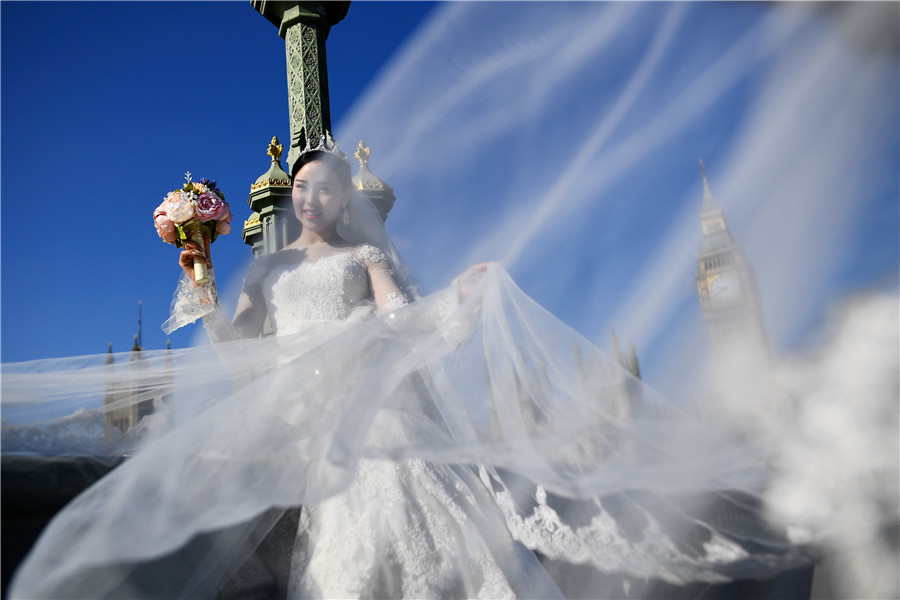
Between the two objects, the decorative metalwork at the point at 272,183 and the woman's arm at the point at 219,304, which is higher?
the decorative metalwork at the point at 272,183

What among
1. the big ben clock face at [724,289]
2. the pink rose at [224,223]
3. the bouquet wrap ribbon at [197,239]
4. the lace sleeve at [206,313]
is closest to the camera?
the big ben clock face at [724,289]

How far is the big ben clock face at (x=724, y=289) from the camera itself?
267 cm

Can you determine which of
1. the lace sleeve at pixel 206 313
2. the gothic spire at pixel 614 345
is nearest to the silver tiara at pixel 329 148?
the lace sleeve at pixel 206 313

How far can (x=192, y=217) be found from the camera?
12.0ft

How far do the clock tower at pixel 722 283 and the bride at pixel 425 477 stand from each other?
0.51 meters

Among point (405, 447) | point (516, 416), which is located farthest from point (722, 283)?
point (405, 447)

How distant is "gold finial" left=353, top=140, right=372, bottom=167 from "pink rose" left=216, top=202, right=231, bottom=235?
35.2 inches

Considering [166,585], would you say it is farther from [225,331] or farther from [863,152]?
[863,152]

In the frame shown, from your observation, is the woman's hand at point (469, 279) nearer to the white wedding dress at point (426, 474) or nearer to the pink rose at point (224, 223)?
the white wedding dress at point (426, 474)

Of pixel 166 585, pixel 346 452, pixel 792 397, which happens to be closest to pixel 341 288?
pixel 346 452

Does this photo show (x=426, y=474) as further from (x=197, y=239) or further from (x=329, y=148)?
(x=329, y=148)

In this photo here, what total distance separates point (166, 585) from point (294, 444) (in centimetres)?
63

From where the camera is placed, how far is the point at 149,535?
1.89 meters

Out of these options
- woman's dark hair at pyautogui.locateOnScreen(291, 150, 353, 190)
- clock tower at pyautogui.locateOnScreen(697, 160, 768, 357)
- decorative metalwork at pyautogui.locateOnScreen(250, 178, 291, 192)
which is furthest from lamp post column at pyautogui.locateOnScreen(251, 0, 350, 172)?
clock tower at pyautogui.locateOnScreen(697, 160, 768, 357)
